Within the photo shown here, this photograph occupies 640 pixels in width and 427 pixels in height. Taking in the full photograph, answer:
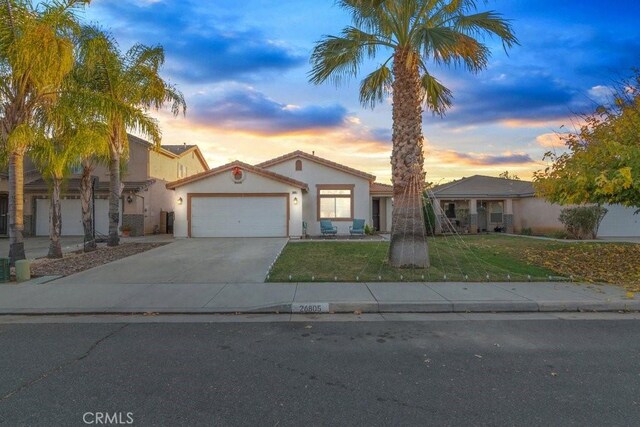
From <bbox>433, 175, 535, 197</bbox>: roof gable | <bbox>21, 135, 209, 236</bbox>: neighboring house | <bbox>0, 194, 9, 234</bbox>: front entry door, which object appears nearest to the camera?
<bbox>21, 135, 209, 236</bbox>: neighboring house

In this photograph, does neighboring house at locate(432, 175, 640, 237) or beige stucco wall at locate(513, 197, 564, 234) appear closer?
Result: beige stucco wall at locate(513, 197, 564, 234)

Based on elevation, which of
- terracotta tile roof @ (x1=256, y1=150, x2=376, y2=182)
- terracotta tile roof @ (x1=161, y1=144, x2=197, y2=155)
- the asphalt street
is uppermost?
terracotta tile roof @ (x1=161, y1=144, x2=197, y2=155)

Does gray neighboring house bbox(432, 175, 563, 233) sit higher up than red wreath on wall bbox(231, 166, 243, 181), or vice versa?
red wreath on wall bbox(231, 166, 243, 181)

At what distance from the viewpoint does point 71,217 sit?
867 inches

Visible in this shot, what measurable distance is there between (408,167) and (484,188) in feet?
59.7

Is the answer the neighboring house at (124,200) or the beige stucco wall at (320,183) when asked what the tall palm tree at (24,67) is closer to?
the neighboring house at (124,200)

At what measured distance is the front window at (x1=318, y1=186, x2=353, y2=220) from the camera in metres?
21.6

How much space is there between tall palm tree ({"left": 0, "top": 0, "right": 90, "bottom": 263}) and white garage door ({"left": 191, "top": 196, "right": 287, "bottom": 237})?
9327mm

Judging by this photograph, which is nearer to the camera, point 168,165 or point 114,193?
point 114,193

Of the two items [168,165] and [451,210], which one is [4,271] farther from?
[451,210]

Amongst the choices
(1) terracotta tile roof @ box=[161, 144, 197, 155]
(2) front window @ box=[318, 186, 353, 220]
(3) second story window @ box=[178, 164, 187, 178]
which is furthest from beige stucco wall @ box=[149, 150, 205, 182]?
(2) front window @ box=[318, 186, 353, 220]

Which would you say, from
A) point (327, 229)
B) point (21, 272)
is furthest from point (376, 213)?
point (21, 272)

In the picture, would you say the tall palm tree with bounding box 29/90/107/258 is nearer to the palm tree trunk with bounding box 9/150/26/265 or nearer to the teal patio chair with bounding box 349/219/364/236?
the palm tree trunk with bounding box 9/150/26/265

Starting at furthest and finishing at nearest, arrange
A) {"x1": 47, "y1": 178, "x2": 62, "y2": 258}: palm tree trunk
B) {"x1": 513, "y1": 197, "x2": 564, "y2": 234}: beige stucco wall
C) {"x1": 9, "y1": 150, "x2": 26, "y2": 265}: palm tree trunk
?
1. {"x1": 513, "y1": 197, "x2": 564, "y2": 234}: beige stucco wall
2. {"x1": 47, "y1": 178, "x2": 62, "y2": 258}: palm tree trunk
3. {"x1": 9, "y1": 150, "x2": 26, "y2": 265}: palm tree trunk
